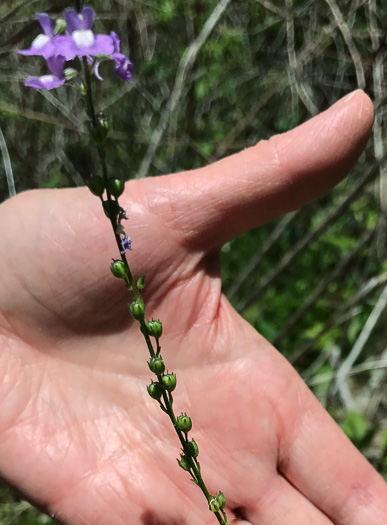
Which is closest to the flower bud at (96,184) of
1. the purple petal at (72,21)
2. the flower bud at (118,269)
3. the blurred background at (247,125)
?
the flower bud at (118,269)

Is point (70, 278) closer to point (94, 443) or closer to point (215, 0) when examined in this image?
point (94, 443)

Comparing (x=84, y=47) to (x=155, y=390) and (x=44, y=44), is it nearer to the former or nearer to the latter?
(x=44, y=44)

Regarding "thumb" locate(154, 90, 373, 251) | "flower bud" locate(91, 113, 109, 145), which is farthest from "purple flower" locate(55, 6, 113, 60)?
"thumb" locate(154, 90, 373, 251)

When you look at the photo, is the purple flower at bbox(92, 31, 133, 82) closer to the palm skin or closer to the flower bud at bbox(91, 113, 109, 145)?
the flower bud at bbox(91, 113, 109, 145)

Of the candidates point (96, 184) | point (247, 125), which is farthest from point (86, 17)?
point (247, 125)

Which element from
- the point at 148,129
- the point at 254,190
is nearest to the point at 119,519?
the point at 254,190

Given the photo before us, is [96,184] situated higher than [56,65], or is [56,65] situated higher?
[56,65]
